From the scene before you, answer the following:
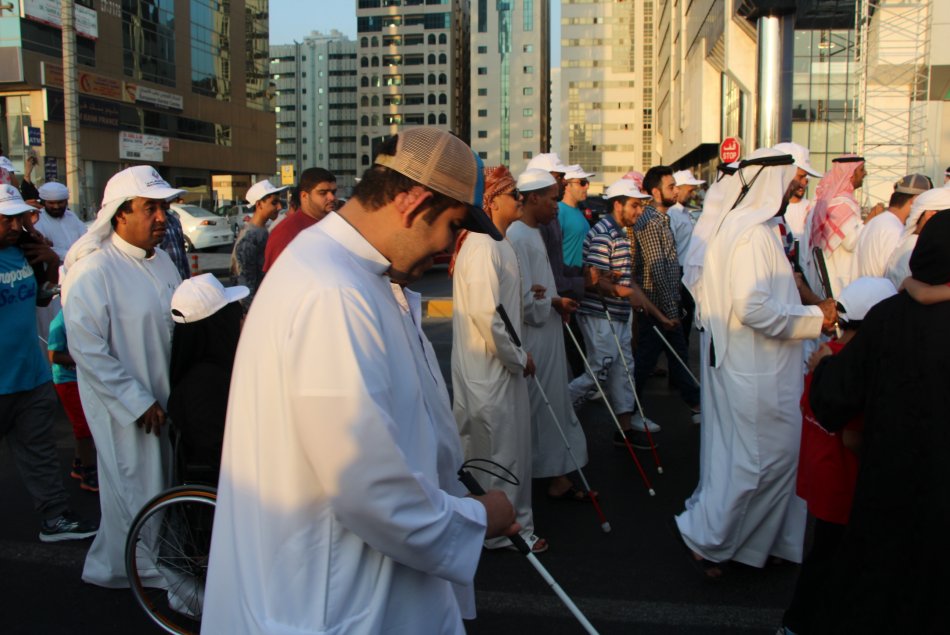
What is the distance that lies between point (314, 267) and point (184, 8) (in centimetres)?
7130

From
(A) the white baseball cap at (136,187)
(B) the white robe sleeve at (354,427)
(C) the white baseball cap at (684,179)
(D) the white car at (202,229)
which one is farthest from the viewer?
(D) the white car at (202,229)

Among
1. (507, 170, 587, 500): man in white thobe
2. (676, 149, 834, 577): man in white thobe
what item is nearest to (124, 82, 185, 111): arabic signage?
(507, 170, 587, 500): man in white thobe

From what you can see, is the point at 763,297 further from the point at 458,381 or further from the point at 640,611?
the point at 458,381

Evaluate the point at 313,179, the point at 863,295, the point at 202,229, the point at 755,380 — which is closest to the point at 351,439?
the point at 863,295

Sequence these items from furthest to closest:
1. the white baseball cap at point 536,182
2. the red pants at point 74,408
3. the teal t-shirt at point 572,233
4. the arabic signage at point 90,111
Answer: the arabic signage at point 90,111 → the teal t-shirt at point 572,233 → the red pants at point 74,408 → the white baseball cap at point 536,182

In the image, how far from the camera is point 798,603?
11.1ft

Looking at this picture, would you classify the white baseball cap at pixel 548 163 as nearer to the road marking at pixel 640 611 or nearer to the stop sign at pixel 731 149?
the road marking at pixel 640 611

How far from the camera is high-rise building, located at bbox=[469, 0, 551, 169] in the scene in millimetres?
145500

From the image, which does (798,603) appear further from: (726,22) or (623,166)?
(623,166)

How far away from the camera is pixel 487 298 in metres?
4.63

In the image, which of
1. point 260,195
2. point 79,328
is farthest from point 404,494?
point 260,195

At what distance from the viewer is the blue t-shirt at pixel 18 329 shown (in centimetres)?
475

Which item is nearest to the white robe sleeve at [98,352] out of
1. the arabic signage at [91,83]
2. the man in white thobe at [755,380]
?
the man in white thobe at [755,380]

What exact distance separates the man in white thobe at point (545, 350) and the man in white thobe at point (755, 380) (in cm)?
128
